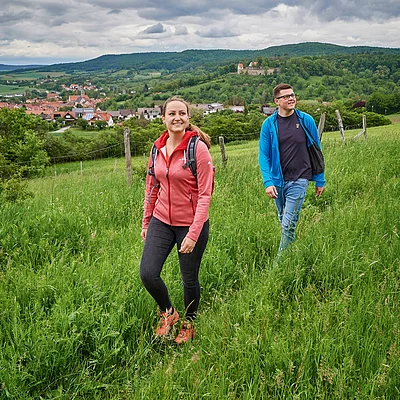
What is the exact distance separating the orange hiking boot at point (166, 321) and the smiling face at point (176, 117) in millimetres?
1435

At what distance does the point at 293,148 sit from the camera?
14.1 ft

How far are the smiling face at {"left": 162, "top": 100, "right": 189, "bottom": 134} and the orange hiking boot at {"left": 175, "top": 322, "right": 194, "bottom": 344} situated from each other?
1.51m

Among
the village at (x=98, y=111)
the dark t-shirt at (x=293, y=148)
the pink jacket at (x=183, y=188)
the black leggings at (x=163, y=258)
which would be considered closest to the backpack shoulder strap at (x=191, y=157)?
the pink jacket at (x=183, y=188)

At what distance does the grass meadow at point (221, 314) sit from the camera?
2326 millimetres

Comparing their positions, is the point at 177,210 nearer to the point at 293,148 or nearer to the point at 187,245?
the point at 187,245

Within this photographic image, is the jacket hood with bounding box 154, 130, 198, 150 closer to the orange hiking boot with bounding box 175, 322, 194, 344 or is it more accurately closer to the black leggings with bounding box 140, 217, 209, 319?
the black leggings with bounding box 140, 217, 209, 319

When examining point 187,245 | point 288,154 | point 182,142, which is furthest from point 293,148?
point 187,245

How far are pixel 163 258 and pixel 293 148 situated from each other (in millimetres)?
2068

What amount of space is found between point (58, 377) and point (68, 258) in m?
1.91

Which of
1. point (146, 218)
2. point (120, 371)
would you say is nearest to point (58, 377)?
point (120, 371)

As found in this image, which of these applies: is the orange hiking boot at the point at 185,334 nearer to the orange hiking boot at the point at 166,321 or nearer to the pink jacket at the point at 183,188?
the orange hiking boot at the point at 166,321

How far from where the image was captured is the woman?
287 centimetres

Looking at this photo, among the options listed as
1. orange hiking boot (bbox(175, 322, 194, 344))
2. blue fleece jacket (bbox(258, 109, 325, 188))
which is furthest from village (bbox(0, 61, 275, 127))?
orange hiking boot (bbox(175, 322, 194, 344))

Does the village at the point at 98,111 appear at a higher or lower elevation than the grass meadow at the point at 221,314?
lower
